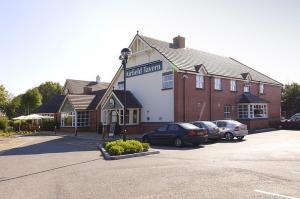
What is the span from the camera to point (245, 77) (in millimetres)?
35188

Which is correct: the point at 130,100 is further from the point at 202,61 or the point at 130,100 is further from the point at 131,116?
the point at 202,61

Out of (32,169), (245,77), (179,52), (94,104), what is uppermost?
(179,52)

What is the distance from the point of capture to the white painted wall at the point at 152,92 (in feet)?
92.2

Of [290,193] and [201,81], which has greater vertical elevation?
[201,81]

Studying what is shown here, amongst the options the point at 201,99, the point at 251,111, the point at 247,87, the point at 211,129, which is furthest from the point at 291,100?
the point at 211,129

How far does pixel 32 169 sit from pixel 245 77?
28.2 metres

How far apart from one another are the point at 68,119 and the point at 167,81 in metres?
14.9

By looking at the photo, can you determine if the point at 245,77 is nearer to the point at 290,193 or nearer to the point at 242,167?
the point at 242,167

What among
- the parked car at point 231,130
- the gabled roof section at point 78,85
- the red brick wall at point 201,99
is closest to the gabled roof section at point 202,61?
the red brick wall at point 201,99

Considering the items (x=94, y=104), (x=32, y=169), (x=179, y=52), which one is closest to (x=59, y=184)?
(x=32, y=169)

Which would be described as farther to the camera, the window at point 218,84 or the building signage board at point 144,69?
the window at point 218,84

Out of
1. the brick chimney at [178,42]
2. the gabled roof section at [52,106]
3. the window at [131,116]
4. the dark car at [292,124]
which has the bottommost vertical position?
the dark car at [292,124]

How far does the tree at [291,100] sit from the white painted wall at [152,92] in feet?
89.0

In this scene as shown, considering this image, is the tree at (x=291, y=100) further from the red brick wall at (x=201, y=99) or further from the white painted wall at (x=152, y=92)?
the white painted wall at (x=152, y=92)
